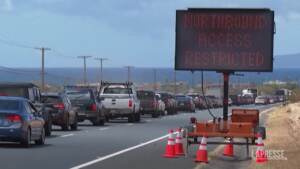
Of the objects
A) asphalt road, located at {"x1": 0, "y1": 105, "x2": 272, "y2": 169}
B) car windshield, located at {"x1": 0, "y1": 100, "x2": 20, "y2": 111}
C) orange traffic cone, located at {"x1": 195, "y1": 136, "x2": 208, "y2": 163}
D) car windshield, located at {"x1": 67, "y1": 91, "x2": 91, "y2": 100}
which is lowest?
asphalt road, located at {"x1": 0, "y1": 105, "x2": 272, "y2": 169}

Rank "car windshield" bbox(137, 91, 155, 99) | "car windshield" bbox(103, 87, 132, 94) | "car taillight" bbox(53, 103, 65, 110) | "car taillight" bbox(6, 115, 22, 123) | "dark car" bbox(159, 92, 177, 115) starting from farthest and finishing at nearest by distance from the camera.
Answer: "dark car" bbox(159, 92, 177, 115), "car windshield" bbox(137, 91, 155, 99), "car windshield" bbox(103, 87, 132, 94), "car taillight" bbox(53, 103, 65, 110), "car taillight" bbox(6, 115, 22, 123)

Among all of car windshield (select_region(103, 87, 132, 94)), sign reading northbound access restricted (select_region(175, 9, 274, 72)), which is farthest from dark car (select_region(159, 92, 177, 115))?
sign reading northbound access restricted (select_region(175, 9, 274, 72))

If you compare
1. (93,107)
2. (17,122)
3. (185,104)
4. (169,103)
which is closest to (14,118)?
(17,122)

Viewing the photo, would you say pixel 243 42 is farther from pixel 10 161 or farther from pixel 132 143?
pixel 132 143

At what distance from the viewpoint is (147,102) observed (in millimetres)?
53938

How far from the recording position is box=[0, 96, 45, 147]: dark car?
24.0m

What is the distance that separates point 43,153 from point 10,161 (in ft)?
8.87

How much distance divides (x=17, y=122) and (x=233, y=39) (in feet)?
22.8

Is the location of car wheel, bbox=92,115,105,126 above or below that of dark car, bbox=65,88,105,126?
below

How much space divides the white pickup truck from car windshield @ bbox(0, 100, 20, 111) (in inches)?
746

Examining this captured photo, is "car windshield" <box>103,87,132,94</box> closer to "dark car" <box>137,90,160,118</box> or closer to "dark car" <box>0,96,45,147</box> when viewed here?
"dark car" <box>137,90,160,118</box>

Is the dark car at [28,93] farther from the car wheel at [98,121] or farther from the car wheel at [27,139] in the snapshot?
the car wheel at [98,121]

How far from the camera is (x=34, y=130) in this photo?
987 inches

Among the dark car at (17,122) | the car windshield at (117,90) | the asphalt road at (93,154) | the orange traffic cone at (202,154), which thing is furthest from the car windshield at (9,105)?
the car windshield at (117,90)
